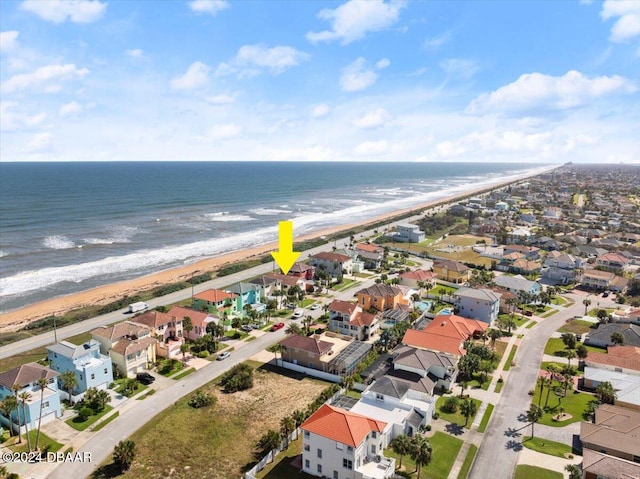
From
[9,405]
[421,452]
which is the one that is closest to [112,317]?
[9,405]

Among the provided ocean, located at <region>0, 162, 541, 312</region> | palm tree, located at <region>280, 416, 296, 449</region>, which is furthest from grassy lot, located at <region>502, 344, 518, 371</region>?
ocean, located at <region>0, 162, 541, 312</region>

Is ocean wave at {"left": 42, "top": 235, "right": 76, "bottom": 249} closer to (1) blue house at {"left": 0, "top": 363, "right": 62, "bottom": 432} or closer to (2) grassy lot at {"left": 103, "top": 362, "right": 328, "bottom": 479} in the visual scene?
(1) blue house at {"left": 0, "top": 363, "right": 62, "bottom": 432}

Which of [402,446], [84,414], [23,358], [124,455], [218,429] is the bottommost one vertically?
[218,429]

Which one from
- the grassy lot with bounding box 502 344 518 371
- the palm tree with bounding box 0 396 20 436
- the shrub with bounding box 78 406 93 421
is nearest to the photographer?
the palm tree with bounding box 0 396 20 436

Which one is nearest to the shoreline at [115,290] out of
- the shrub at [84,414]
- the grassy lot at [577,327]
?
the shrub at [84,414]

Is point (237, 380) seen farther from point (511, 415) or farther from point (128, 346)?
point (511, 415)

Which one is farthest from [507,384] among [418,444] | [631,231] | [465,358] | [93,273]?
[631,231]
